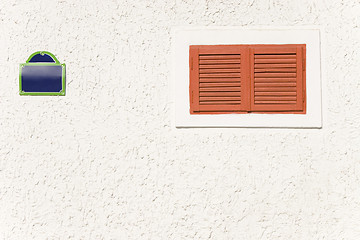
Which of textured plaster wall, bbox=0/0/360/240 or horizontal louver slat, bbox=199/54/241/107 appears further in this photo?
horizontal louver slat, bbox=199/54/241/107

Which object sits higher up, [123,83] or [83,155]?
[123,83]

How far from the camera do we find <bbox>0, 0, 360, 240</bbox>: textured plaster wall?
128 inches

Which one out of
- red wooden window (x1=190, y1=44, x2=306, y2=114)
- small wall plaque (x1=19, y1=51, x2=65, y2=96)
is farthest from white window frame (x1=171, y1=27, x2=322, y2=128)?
small wall plaque (x1=19, y1=51, x2=65, y2=96)

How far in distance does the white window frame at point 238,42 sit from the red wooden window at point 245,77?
0.05 m

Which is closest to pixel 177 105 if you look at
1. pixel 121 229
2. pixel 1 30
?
pixel 121 229

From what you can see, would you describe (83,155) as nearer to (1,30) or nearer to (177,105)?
(177,105)

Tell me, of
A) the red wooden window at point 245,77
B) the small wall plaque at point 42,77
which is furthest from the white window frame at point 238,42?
the small wall plaque at point 42,77

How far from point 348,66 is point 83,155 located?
100 inches

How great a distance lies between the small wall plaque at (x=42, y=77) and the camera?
3355 millimetres

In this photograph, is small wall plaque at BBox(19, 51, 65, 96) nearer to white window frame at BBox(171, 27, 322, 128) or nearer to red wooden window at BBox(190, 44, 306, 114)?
white window frame at BBox(171, 27, 322, 128)

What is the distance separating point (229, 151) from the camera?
3289mm

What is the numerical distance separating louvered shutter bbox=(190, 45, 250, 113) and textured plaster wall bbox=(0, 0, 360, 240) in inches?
8.8

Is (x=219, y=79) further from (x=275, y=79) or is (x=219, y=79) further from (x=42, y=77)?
(x=42, y=77)

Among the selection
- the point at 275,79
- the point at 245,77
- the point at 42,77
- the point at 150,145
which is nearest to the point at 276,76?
the point at 275,79
